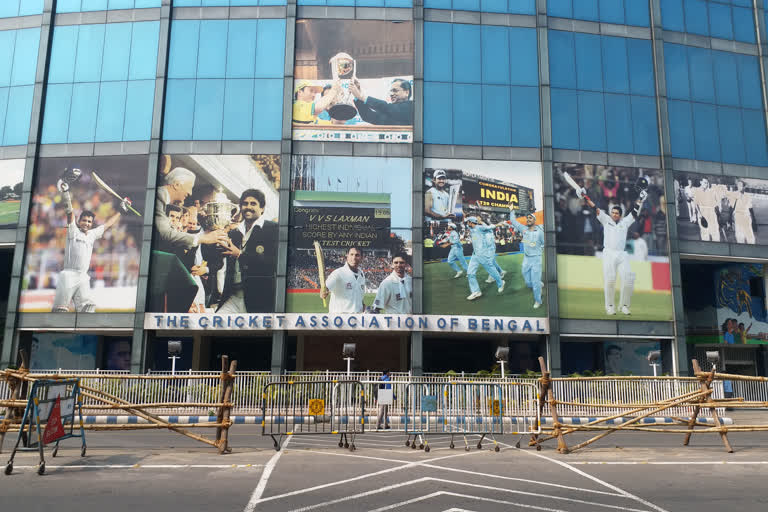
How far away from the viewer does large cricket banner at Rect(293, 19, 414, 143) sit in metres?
27.5

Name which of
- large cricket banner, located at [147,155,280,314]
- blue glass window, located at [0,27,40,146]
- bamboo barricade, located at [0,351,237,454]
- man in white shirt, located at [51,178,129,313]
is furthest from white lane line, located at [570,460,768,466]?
blue glass window, located at [0,27,40,146]

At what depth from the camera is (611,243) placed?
27.8 m

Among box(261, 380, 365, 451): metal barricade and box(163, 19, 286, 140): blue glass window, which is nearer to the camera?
box(261, 380, 365, 451): metal barricade

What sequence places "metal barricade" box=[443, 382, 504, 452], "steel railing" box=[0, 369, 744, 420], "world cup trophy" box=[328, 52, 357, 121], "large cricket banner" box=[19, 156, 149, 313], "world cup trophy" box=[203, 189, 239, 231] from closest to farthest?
"metal barricade" box=[443, 382, 504, 452] → "steel railing" box=[0, 369, 744, 420] → "large cricket banner" box=[19, 156, 149, 313] → "world cup trophy" box=[203, 189, 239, 231] → "world cup trophy" box=[328, 52, 357, 121]

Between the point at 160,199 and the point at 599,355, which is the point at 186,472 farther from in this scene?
the point at 599,355

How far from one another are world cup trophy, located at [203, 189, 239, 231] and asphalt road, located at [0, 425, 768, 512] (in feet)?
48.4

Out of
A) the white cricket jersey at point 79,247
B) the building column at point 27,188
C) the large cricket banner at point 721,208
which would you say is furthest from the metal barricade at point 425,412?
the building column at point 27,188

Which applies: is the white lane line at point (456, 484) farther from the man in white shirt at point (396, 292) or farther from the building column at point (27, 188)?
the building column at point (27, 188)

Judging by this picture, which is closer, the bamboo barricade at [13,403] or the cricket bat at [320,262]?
the bamboo barricade at [13,403]

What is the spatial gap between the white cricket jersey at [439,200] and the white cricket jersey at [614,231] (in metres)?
7.46

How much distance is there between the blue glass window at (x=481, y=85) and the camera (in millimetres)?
27953

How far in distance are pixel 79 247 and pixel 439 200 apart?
653 inches

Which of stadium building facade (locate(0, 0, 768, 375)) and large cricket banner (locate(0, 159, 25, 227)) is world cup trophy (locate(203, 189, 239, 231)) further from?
large cricket banner (locate(0, 159, 25, 227))

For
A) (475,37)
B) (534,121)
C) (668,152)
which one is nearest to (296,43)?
(475,37)
